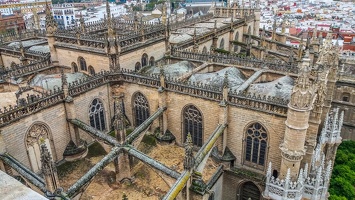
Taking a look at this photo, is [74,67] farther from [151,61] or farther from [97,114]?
[151,61]

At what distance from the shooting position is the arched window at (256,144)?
24.7m

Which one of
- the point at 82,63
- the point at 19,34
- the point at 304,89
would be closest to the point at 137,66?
the point at 82,63

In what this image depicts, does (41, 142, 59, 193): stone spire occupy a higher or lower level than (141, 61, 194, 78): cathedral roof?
lower

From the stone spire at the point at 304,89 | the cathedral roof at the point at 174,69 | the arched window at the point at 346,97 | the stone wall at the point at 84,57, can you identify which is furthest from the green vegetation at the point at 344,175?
the stone wall at the point at 84,57

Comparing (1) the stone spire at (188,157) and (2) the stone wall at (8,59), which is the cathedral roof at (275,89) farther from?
(2) the stone wall at (8,59)

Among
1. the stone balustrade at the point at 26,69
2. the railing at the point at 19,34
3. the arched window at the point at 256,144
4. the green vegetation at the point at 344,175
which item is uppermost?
the railing at the point at 19,34

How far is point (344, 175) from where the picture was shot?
3847 centimetres

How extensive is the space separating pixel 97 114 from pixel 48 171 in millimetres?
11753

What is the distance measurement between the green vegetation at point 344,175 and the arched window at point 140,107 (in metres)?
22.5

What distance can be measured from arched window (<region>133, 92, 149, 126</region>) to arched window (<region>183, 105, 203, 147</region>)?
4.44 m

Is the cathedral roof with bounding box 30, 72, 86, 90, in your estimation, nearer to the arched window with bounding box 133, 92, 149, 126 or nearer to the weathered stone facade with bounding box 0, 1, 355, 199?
the weathered stone facade with bounding box 0, 1, 355, 199

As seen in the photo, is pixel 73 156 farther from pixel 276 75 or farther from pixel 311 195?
pixel 276 75

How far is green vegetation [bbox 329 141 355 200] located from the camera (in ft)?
116

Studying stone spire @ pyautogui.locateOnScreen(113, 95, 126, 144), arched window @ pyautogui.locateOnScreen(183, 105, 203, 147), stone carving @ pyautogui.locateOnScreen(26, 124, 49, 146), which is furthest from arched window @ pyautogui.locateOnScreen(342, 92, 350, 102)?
stone carving @ pyautogui.locateOnScreen(26, 124, 49, 146)
